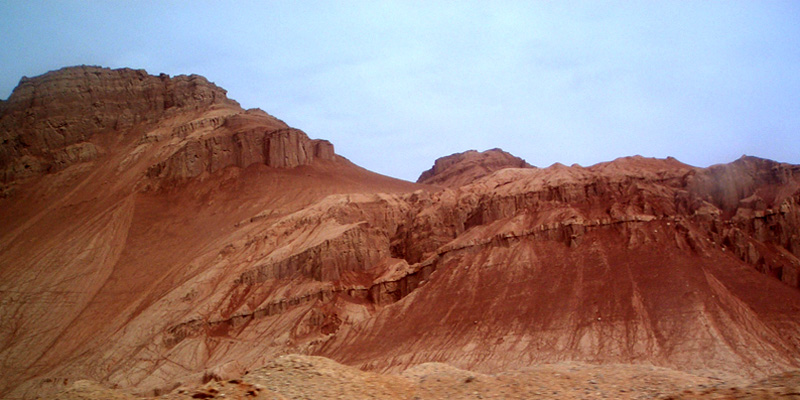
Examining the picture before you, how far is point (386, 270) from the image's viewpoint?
5775 cm

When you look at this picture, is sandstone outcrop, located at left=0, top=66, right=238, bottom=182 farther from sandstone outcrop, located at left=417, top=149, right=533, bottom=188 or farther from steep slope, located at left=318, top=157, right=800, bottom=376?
steep slope, located at left=318, top=157, right=800, bottom=376

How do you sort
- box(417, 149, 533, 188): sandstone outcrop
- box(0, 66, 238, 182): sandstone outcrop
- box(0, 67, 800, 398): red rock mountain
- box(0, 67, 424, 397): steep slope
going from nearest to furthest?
box(0, 67, 800, 398): red rock mountain → box(0, 67, 424, 397): steep slope → box(0, 66, 238, 182): sandstone outcrop → box(417, 149, 533, 188): sandstone outcrop

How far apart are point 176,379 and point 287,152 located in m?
44.1

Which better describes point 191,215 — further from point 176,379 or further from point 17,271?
point 176,379

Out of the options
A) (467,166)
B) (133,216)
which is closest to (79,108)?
(133,216)

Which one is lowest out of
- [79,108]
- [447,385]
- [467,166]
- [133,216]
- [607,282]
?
[447,385]

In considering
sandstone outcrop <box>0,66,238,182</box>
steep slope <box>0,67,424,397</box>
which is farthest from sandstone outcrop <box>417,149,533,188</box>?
sandstone outcrop <box>0,66,238,182</box>

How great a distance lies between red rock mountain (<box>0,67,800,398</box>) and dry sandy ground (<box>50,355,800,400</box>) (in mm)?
16701

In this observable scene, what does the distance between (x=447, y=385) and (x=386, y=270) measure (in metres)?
38.7

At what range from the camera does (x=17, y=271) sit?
68562 mm

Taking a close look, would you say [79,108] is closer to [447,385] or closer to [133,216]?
[133,216]

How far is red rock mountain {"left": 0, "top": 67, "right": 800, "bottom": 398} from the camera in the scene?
41375 mm

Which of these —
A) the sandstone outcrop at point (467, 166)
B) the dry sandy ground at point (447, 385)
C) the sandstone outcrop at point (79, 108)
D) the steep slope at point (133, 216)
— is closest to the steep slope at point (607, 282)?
the steep slope at point (133, 216)

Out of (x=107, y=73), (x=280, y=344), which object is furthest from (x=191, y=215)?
(x=107, y=73)
